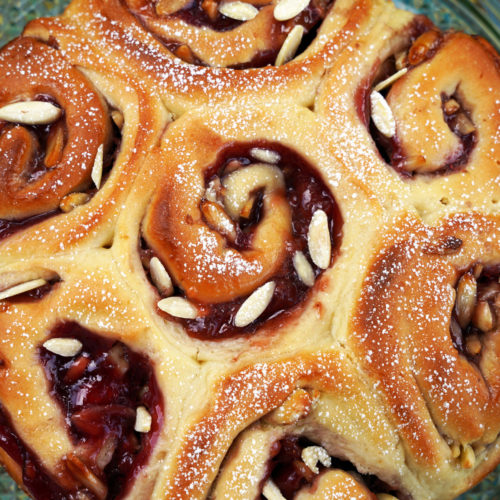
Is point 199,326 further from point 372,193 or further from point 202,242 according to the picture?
point 372,193

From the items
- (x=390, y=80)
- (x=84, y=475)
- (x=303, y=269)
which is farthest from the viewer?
(x=390, y=80)

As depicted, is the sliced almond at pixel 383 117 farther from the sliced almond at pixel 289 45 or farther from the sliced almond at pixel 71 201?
the sliced almond at pixel 71 201

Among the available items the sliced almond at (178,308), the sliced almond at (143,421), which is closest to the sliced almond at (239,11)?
the sliced almond at (178,308)

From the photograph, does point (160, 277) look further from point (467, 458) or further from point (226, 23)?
point (467, 458)

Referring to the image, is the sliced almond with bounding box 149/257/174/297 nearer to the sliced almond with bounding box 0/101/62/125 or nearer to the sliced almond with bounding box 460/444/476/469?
the sliced almond with bounding box 0/101/62/125

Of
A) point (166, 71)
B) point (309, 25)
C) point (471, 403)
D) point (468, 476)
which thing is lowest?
point (468, 476)

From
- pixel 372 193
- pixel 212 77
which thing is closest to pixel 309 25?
pixel 212 77

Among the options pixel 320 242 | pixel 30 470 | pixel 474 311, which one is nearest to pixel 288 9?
pixel 320 242
